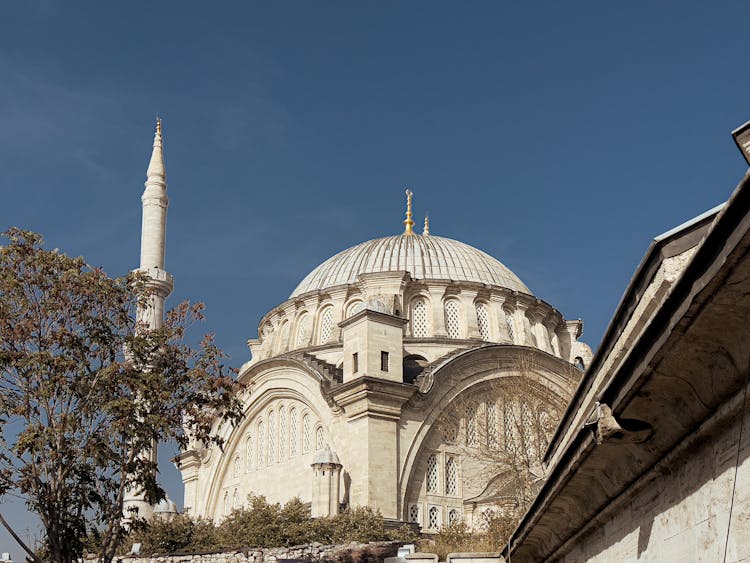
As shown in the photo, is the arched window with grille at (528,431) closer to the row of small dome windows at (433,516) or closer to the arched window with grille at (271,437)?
the row of small dome windows at (433,516)

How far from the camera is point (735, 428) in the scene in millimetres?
3451

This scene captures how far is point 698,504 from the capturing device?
3.94m

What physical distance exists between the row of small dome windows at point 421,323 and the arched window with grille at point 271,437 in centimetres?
301

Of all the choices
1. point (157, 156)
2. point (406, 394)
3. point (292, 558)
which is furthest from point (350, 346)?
point (157, 156)

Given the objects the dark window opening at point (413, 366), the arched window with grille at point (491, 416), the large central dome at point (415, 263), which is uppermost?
the large central dome at point (415, 263)

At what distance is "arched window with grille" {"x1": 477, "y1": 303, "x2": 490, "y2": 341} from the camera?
3422 centimetres

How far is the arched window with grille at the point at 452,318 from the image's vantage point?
33.8 meters

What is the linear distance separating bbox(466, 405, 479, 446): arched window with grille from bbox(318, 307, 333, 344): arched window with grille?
687 centimetres

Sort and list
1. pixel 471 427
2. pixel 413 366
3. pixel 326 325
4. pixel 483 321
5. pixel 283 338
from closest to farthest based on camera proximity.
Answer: pixel 471 427 < pixel 413 366 < pixel 483 321 < pixel 326 325 < pixel 283 338

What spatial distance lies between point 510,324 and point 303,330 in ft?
26.9

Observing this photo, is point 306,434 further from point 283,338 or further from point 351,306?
point 283,338

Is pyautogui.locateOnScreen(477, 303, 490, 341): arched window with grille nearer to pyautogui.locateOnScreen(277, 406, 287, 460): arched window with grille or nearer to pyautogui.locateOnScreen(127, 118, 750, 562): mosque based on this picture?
pyautogui.locateOnScreen(127, 118, 750, 562): mosque

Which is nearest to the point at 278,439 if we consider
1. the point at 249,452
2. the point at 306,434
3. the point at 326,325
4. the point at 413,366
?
the point at 306,434

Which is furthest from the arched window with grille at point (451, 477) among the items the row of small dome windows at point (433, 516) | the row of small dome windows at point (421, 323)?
the row of small dome windows at point (421, 323)
